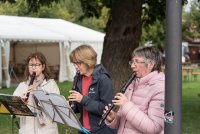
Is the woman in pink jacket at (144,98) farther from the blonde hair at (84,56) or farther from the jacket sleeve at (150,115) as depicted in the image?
the blonde hair at (84,56)

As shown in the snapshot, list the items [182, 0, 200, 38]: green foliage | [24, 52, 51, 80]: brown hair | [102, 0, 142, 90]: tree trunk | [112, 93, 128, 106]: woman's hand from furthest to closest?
1. [182, 0, 200, 38]: green foliage
2. [102, 0, 142, 90]: tree trunk
3. [24, 52, 51, 80]: brown hair
4. [112, 93, 128, 106]: woman's hand

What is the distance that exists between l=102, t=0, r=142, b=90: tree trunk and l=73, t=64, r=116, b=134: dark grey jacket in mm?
6801

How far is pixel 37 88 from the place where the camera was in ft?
17.9

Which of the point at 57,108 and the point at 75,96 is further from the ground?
the point at 75,96

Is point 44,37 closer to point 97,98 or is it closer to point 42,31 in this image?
point 42,31

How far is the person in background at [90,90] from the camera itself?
5.02 m

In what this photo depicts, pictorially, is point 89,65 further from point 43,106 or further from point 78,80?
point 43,106

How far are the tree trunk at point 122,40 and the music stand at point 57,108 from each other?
23.0 ft

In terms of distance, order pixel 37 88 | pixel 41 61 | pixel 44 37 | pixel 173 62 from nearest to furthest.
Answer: pixel 173 62, pixel 37 88, pixel 41 61, pixel 44 37

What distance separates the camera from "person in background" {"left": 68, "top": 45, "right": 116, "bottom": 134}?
16.5ft

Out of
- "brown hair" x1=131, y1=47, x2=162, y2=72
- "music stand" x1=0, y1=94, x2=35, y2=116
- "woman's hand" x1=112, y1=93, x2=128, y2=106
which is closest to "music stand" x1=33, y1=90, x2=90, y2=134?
"music stand" x1=0, y1=94, x2=35, y2=116

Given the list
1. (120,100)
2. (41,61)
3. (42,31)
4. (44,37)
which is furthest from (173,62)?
(42,31)

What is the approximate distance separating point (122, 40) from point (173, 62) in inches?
334

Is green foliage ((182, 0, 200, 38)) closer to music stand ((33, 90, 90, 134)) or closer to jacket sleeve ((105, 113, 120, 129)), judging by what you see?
music stand ((33, 90, 90, 134))
